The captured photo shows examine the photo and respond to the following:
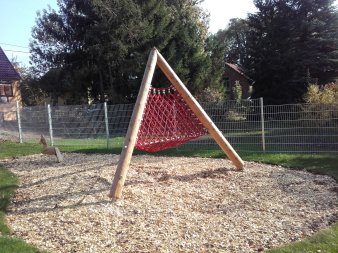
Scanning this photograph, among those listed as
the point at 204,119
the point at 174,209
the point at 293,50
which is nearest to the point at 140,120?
the point at 204,119

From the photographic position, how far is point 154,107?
Result: 27.0ft

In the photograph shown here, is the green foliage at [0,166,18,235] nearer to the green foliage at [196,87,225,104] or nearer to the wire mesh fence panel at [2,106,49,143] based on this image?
the wire mesh fence panel at [2,106,49,143]

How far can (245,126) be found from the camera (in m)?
11.1

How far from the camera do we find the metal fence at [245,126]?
9.84 m

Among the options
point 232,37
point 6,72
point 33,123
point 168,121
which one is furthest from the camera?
point 232,37

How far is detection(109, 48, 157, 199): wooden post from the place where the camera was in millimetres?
6105

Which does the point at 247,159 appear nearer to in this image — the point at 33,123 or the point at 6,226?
the point at 6,226

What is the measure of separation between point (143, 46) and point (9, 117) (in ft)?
27.6

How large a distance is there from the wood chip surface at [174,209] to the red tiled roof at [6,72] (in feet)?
76.7

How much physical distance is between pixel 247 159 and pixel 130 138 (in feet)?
13.1

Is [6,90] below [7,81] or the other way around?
below

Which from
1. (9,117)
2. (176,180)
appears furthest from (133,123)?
(9,117)

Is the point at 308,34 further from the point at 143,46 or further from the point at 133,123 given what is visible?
the point at 133,123

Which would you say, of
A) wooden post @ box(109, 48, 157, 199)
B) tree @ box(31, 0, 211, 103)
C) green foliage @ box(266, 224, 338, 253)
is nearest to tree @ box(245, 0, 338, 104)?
tree @ box(31, 0, 211, 103)
